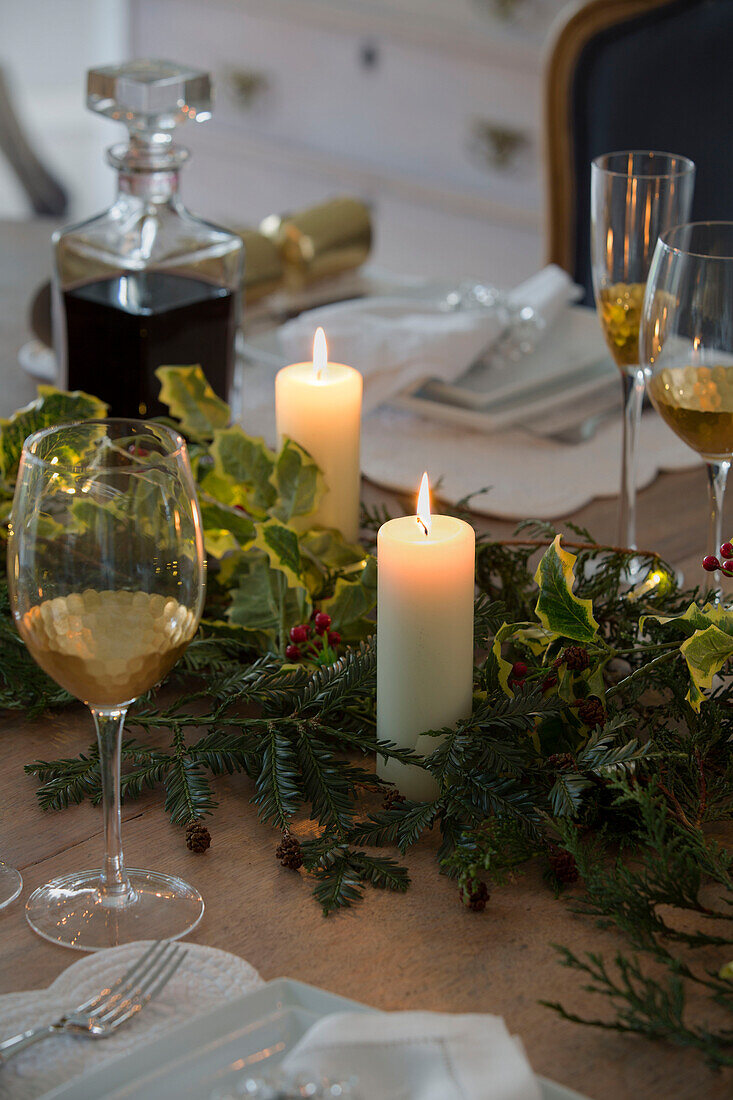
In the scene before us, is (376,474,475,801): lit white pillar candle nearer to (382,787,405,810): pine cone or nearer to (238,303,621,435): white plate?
(382,787,405,810): pine cone

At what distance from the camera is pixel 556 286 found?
4.30 feet

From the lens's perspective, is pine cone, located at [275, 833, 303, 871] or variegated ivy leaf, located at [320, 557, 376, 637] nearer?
pine cone, located at [275, 833, 303, 871]

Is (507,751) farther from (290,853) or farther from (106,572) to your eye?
(106,572)

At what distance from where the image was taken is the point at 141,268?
104 cm

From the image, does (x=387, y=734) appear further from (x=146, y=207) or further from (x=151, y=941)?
(x=146, y=207)

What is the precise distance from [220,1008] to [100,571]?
186mm

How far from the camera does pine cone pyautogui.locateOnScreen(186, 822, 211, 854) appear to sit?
2.01 ft

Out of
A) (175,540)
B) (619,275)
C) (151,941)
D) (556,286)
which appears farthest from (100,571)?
(556,286)

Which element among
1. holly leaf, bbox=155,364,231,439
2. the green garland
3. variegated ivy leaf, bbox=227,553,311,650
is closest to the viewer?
the green garland

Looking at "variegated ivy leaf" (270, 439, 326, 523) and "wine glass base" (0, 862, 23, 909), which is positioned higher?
"variegated ivy leaf" (270, 439, 326, 523)

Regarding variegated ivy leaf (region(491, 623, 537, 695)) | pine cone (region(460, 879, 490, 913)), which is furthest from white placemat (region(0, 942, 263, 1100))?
variegated ivy leaf (region(491, 623, 537, 695))

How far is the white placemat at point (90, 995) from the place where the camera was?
0.47 metres

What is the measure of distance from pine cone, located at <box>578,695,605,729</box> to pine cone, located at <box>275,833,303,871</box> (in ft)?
0.55

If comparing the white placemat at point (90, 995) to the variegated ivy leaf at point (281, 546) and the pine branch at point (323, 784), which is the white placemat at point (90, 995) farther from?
the variegated ivy leaf at point (281, 546)
